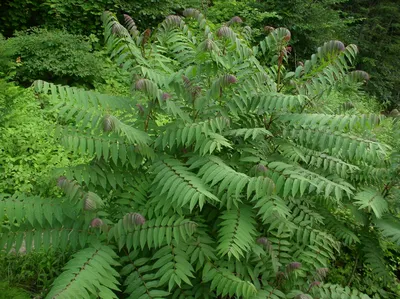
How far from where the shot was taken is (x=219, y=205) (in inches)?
117

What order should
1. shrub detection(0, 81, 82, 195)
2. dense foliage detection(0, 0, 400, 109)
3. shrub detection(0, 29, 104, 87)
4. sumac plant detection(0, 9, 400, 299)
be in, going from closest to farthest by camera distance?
sumac plant detection(0, 9, 400, 299), shrub detection(0, 81, 82, 195), shrub detection(0, 29, 104, 87), dense foliage detection(0, 0, 400, 109)

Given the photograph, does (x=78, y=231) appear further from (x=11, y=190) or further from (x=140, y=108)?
(x=11, y=190)

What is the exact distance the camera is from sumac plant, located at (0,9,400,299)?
2496 millimetres

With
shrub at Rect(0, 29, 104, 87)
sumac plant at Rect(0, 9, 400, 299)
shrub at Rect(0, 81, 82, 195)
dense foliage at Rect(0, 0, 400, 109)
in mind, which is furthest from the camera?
dense foliage at Rect(0, 0, 400, 109)

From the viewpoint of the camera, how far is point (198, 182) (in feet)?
8.30

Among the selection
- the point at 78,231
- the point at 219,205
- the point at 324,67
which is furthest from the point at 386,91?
the point at 78,231

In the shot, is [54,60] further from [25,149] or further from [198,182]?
[198,182]

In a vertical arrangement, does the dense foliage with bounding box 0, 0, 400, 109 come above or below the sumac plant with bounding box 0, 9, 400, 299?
below

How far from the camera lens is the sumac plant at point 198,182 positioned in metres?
2.50

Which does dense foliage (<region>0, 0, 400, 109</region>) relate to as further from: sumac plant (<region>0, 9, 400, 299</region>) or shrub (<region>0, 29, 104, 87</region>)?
sumac plant (<region>0, 9, 400, 299</region>)

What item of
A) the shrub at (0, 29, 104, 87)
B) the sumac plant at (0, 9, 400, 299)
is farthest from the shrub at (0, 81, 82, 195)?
the sumac plant at (0, 9, 400, 299)

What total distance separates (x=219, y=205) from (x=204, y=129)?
66cm

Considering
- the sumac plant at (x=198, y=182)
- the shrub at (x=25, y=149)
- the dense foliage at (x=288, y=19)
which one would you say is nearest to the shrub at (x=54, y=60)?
the shrub at (x=25, y=149)

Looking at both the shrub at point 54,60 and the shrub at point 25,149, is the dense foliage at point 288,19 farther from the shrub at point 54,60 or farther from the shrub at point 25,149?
the shrub at point 25,149
